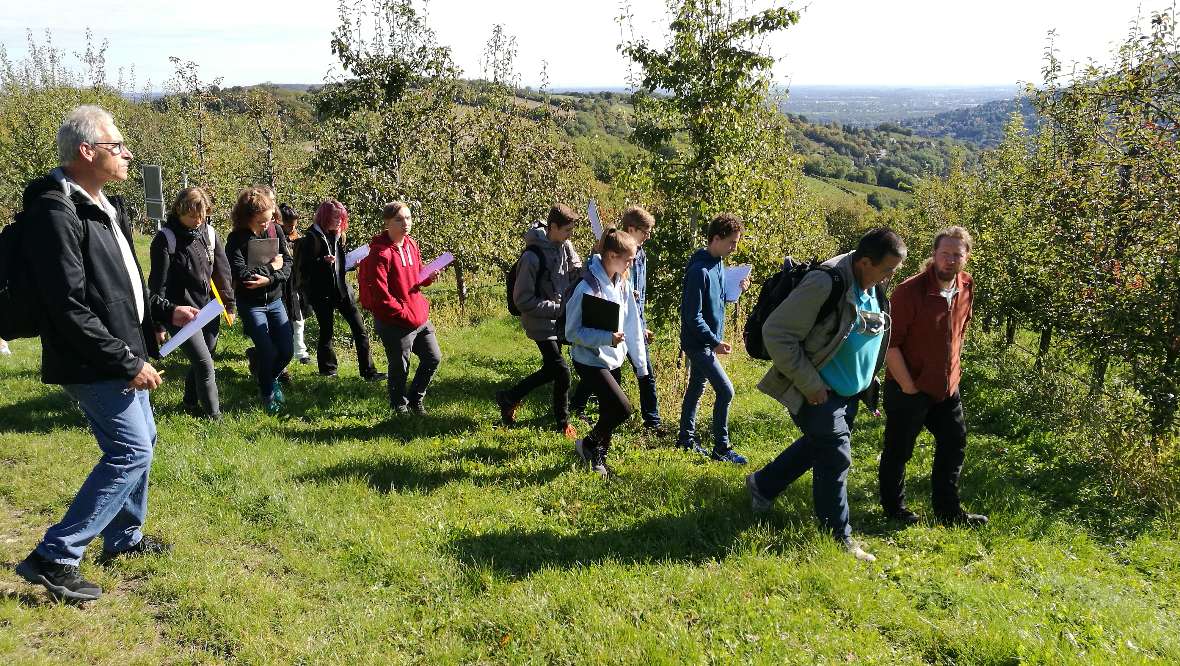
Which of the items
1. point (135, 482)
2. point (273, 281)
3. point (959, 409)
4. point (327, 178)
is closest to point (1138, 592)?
point (959, 409)

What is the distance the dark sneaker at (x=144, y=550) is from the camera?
434 centimetres

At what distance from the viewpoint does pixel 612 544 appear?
15.7ft

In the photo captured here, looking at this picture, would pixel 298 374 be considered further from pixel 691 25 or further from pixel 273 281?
pixel 691 25

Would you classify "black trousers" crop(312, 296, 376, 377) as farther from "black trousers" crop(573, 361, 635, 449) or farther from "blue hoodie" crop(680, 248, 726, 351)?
"blue hoodie" crop(680, 248, 726, 351)

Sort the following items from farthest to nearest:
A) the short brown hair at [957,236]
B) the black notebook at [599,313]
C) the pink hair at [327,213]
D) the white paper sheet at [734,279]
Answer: the pink hair at [327,213] → the white paper sheet at [734,279] → the black notebook at [599,313] → the short brown hair at [957,236]

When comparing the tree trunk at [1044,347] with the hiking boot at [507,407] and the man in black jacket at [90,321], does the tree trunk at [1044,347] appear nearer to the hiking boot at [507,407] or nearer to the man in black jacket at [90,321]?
the hiking boot at [507,407]

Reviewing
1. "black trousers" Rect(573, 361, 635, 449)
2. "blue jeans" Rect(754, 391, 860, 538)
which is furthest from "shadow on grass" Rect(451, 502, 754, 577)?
"black trousers" Rect(573, 361, 635, 449)

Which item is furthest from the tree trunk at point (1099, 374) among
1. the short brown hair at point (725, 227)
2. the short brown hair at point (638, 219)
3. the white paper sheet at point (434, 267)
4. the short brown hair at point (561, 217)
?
the white paper sheet at point (434, 267)

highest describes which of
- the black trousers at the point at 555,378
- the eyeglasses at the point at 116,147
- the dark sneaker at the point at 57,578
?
the eyeglasses at the point at 116,147

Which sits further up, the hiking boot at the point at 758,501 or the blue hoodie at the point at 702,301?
the blue hoodie at the point at 702,301

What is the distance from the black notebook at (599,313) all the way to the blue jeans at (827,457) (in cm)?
152

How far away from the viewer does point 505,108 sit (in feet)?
59.7

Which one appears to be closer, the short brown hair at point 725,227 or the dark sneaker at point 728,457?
→ the short brown hair at point 725,227

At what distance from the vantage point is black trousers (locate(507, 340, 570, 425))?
676 cm
